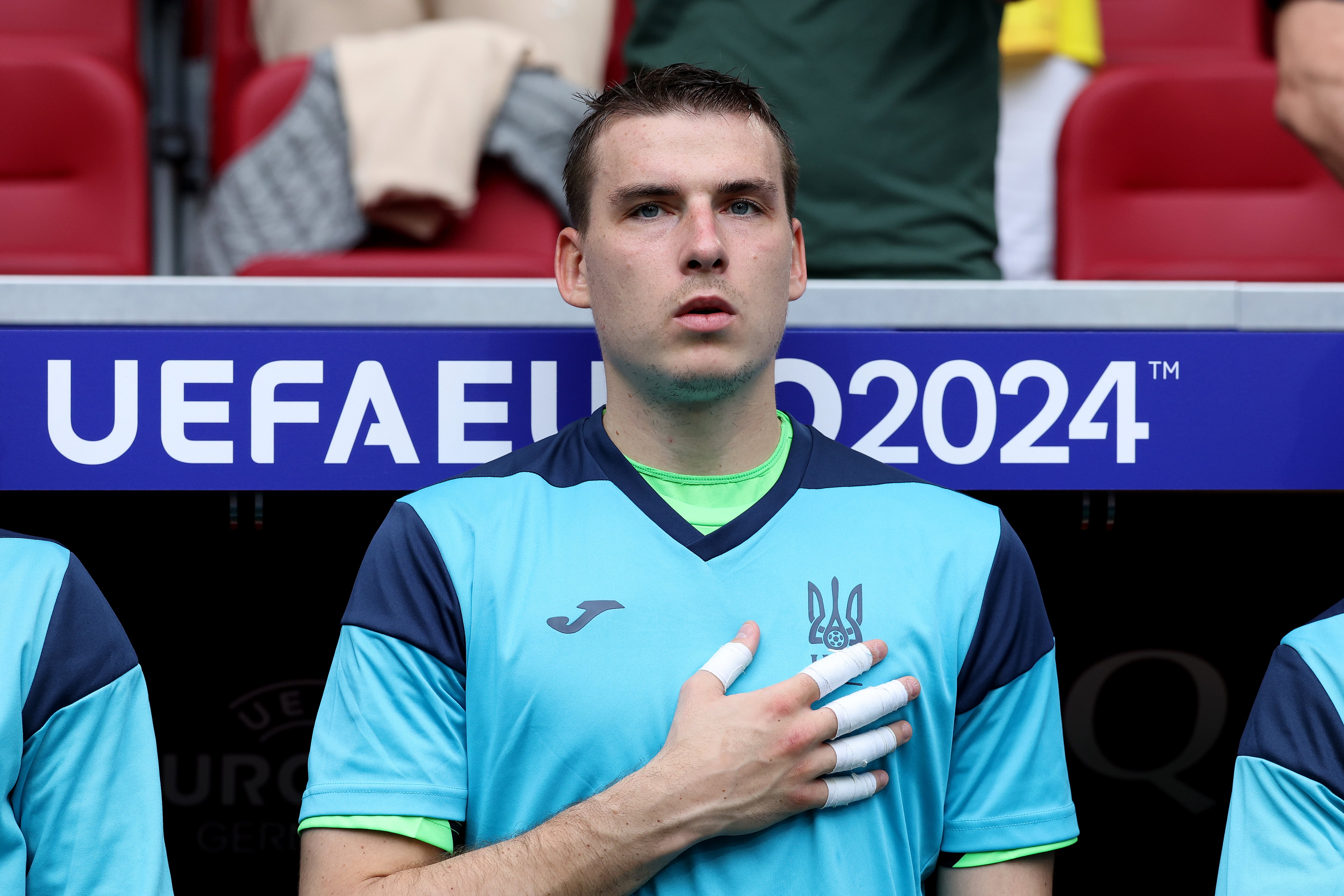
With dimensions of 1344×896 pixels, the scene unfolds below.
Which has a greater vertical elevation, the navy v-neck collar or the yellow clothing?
the yellow clothing

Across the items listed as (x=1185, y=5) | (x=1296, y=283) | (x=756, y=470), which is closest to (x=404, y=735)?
(x=756, y=470)

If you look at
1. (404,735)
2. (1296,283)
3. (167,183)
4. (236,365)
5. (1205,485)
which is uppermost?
(167,183)

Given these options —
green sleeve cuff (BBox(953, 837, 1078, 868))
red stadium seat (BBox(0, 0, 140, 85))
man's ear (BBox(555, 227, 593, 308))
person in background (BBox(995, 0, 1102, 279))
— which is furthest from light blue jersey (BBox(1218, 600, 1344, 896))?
red stadium seat (BBox(0, 0, 140, 85))

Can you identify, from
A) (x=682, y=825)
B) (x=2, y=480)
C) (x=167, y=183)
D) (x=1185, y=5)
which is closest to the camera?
(x=682, y=825)

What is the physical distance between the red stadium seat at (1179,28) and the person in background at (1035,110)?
1.91 feet

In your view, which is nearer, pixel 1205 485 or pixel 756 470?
pixel 756 470

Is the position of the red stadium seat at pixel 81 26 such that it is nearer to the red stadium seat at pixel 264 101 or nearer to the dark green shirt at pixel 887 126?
the red stadium seat at pixel 264 101

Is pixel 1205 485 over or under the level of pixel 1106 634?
over

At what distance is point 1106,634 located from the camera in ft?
7.02

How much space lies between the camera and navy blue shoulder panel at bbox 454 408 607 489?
133 centimetres

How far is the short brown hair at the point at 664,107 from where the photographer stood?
1.34m

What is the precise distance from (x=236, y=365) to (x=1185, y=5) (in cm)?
267

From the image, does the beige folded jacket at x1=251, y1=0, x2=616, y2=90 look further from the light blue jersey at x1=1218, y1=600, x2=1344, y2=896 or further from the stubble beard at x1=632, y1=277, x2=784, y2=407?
the light blue jersey at x1=1218, y1=600, x2=1344, y2=896

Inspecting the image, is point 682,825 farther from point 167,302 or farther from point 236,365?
point 167,302
